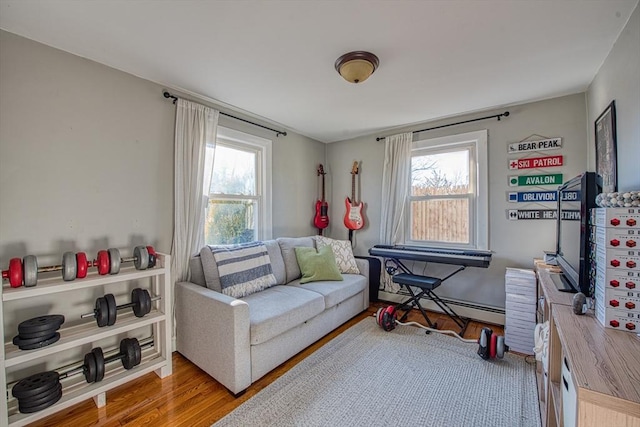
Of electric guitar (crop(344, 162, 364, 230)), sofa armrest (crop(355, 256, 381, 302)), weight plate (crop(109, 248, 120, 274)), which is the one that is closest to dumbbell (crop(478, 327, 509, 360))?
sofa armrest (crop(355, 256, 381, 302))

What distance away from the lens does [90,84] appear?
1974 millimetres

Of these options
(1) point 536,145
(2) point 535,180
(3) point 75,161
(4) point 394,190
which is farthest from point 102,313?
(1) point 536,145

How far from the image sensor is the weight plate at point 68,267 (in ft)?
5.29

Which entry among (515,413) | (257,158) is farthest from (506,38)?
(257,158)

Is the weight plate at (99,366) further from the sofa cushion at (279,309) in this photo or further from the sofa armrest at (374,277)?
the sofa armrest at (374,277)

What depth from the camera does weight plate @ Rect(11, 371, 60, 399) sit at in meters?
1.47

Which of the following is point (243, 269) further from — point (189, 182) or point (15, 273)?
point (15, 273)

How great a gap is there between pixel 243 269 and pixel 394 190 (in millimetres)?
2179

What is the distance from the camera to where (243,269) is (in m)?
2.48

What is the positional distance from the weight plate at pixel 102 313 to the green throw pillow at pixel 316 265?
5.41ft

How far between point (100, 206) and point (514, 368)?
11.4 ft

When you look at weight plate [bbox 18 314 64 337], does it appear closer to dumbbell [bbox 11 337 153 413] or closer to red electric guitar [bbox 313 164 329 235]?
dumbbell [bbox 11 337 153 413]

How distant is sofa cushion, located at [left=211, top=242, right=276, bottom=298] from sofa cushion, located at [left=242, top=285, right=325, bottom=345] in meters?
0.08

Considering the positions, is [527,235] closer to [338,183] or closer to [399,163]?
[399,163]
